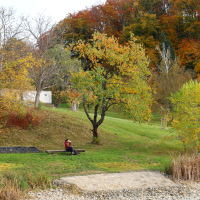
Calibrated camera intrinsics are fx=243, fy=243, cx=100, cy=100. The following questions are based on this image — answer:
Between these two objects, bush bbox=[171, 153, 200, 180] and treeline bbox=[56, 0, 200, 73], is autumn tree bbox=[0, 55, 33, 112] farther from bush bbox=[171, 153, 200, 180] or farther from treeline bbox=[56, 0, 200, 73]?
treeline bbox=[56, 0, 200, 73]

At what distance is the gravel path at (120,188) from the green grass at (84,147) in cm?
91

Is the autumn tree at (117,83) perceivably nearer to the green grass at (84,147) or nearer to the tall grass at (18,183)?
the green grass at (84,147)

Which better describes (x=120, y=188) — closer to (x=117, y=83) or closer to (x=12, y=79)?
(x=117, y=83)

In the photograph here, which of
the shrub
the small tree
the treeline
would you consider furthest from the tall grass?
the treeline

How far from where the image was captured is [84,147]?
17516 mm

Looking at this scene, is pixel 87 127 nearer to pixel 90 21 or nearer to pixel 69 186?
pixel 69 186

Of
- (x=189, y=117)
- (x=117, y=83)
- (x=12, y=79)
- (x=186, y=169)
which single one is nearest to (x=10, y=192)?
(x=186, y=169)

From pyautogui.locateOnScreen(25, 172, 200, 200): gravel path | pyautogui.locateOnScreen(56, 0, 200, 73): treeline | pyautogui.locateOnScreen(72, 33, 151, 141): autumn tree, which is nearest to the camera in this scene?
pyautogui.locateOnScreen(25, 172, 200, 200): gravel path

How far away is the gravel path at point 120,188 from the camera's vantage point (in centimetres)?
838

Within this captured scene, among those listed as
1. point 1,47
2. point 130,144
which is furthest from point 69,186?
point 1,47

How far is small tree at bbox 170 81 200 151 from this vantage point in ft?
47.6

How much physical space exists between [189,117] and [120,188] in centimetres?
784

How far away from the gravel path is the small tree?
4681 mm

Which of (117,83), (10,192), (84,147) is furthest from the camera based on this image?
(84,147)
